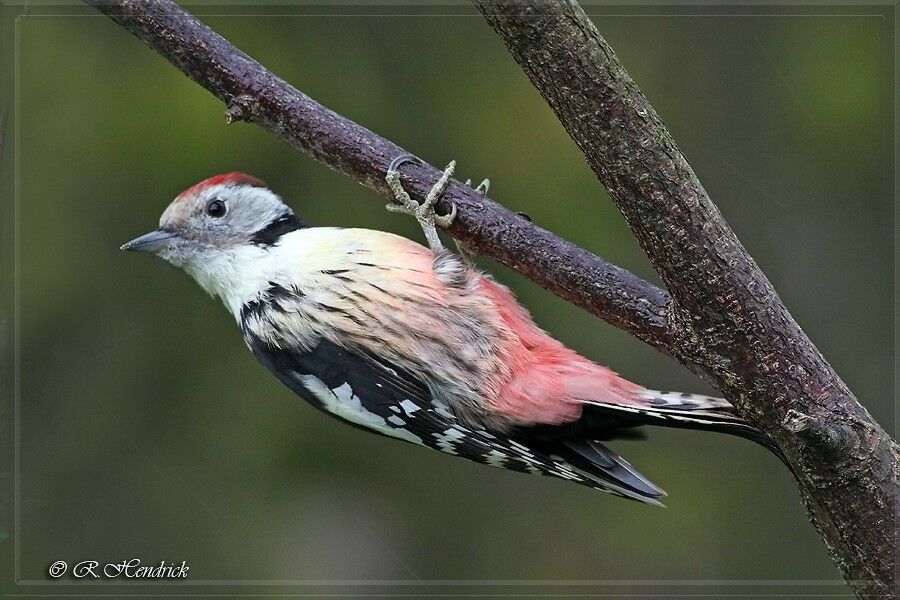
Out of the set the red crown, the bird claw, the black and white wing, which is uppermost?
the bird claw

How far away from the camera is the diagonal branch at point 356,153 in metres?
2.62

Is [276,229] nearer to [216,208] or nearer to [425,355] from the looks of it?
[216,208]

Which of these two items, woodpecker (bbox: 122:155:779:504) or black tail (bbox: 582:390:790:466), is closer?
black tail (bbox: 582:390:790:466)

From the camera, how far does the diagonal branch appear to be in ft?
8.59

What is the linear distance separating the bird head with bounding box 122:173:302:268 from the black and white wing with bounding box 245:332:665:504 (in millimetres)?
427

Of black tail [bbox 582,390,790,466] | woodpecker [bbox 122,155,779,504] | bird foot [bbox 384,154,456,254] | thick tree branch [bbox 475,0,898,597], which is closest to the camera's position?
thick tree branch [bbox 475,0,898,597]

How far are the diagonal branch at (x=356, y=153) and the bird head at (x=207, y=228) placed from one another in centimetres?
76

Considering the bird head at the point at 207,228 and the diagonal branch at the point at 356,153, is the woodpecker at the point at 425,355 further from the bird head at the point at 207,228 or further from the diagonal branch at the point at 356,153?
the diagonal branch at the point at 356,153

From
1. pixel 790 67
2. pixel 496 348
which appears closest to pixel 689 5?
pixel 790 67

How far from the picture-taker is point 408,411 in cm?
316

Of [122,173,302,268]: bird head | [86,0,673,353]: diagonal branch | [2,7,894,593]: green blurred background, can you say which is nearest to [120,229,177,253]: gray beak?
[122,173,302,268]: bird head

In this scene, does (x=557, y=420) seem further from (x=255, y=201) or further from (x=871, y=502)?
(x=255, y=201)

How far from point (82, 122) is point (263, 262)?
7.45 feet

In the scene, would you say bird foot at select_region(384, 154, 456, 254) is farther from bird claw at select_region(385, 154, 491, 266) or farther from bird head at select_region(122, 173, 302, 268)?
bird head at select_region(122, 173, 302, 268)
